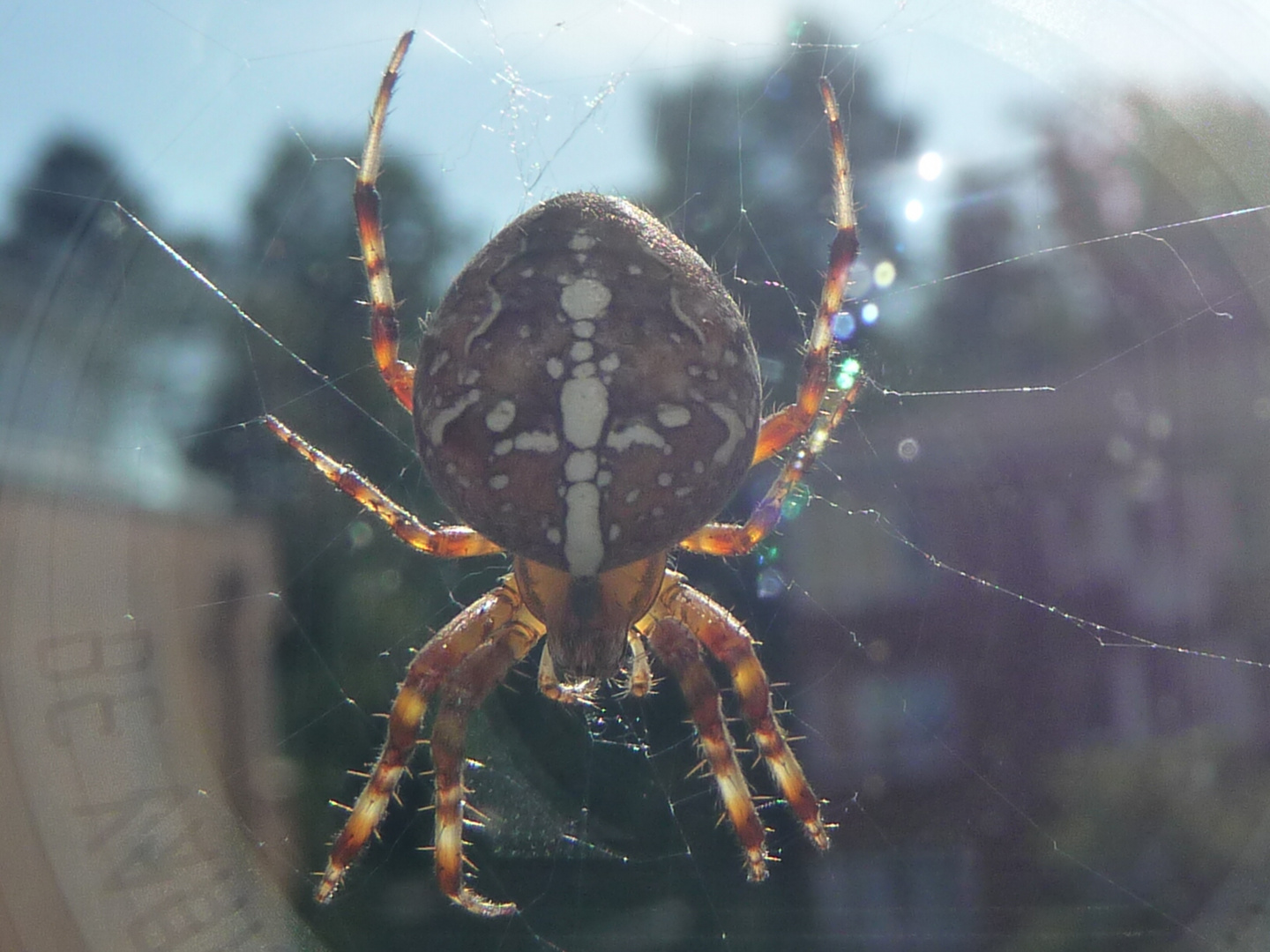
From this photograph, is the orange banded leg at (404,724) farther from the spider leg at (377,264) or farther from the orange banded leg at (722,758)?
the spider leg at (377,264)

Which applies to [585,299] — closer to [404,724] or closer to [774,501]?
[774,501]

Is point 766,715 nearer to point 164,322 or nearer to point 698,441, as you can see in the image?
point 698,441

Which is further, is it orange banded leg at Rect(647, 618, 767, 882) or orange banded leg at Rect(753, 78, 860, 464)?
orange banded leg at Rect(647, 618, 767, 882)

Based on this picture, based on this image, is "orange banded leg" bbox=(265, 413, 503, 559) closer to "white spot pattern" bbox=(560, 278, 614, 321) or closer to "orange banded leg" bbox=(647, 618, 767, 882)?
"orange banded leg" bbox=(647, 618, 767, 882)

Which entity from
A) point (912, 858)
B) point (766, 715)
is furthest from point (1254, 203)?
point (912, 858)

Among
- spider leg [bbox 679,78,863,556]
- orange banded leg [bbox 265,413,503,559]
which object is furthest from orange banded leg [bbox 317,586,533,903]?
spider leg [bbox 679,78,863,556]

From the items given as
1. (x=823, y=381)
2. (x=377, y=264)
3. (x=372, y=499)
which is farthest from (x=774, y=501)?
(x=377, y=264)
